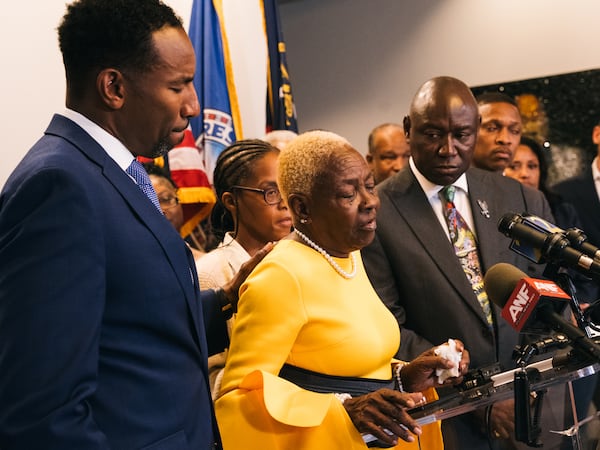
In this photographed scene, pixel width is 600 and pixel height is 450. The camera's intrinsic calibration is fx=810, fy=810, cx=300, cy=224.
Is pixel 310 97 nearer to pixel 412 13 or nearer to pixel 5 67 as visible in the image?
pixel 412 13

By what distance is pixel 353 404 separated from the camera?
76.7 inches

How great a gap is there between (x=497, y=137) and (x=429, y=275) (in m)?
1.66

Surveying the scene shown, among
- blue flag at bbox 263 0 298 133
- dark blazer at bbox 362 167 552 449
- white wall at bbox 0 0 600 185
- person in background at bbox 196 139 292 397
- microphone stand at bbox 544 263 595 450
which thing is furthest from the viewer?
white wall at bbox 0 0 600 185

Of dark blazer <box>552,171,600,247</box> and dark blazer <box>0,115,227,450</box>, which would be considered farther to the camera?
dark blazer <box>552,171,600,247</box>

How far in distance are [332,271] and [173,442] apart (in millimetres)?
789

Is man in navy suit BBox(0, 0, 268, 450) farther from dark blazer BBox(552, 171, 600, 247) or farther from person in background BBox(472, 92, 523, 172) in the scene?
dark blazer BBox(552, 171, 600, 247)

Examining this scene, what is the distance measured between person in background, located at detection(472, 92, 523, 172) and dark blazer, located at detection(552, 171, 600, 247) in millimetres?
542

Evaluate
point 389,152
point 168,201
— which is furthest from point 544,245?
point 389,152

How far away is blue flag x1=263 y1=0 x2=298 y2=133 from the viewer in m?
5.33

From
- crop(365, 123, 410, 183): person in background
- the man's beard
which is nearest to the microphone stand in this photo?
the man's beard

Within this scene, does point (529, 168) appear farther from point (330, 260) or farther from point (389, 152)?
point (330, 260)

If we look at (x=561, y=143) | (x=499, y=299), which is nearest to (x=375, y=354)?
(x=499, y=299)

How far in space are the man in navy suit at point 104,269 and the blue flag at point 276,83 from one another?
11.9 feet

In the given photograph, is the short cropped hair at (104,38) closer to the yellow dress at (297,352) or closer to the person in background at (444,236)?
the yellow dress at (297,352)
